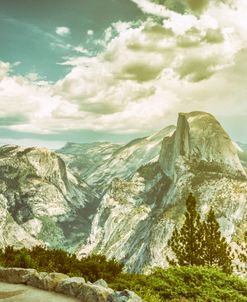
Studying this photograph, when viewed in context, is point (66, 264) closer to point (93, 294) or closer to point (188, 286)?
point (188, 286)

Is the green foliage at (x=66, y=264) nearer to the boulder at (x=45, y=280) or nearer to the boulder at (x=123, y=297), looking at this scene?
the boulder at (x=45, y=280)

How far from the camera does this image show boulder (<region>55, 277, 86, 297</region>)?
15.5m

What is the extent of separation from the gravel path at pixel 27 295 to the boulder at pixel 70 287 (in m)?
0.27

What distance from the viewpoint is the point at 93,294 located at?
14430mm

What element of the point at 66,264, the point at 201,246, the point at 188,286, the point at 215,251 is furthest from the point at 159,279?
the point at 201,246

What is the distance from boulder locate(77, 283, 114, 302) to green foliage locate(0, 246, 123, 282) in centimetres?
600

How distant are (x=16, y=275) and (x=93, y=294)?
501 cm

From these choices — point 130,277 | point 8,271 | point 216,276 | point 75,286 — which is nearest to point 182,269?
point 216,276

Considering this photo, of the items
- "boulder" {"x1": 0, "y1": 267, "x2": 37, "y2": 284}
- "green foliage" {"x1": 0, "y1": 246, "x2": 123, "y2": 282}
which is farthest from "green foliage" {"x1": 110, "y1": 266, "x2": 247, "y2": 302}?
"boulder" {"x1": 0, "y1": 267, "x2": 37, "y2": 284}

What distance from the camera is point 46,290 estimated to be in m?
16.5

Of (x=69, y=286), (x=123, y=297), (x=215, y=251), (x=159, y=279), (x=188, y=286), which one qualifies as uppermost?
(x=123, y=297)

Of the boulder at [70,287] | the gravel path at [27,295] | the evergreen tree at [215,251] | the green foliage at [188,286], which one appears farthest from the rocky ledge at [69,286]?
the evergreen tree at [215,251]

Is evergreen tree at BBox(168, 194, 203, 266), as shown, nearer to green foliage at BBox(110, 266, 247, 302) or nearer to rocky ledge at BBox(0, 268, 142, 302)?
green foliage at BBox(110, 266, 247, 302)

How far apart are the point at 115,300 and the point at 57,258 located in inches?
452
